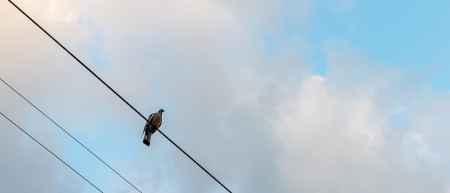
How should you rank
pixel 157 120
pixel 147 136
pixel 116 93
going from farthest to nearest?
pixel 157 120
pixel 147 136
pixel 116 93

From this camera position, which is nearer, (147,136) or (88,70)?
(88,70)

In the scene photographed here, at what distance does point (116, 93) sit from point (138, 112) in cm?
50

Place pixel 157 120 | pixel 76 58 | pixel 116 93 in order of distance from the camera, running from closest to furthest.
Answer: pixel 76 58, pixel 116 93, pixel 157 120

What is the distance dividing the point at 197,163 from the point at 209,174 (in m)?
0.28

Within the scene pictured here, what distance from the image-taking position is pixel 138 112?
366 inches

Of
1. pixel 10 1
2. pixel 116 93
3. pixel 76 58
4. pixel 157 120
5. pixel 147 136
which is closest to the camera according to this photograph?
pixel 10 1

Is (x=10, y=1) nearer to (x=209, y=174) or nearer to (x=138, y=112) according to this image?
(x=138, y=112)

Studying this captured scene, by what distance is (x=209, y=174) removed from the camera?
353 inches

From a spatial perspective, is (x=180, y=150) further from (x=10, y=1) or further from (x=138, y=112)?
(x=10, y=1)

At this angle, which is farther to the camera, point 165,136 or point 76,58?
point 165,136

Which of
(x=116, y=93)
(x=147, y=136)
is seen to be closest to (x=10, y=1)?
(x=116, y=93)

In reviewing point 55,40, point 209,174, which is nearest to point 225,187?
point 209,174

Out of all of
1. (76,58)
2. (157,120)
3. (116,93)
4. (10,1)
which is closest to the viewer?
(10,1)

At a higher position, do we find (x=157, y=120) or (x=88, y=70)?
(x=157, y=120)
